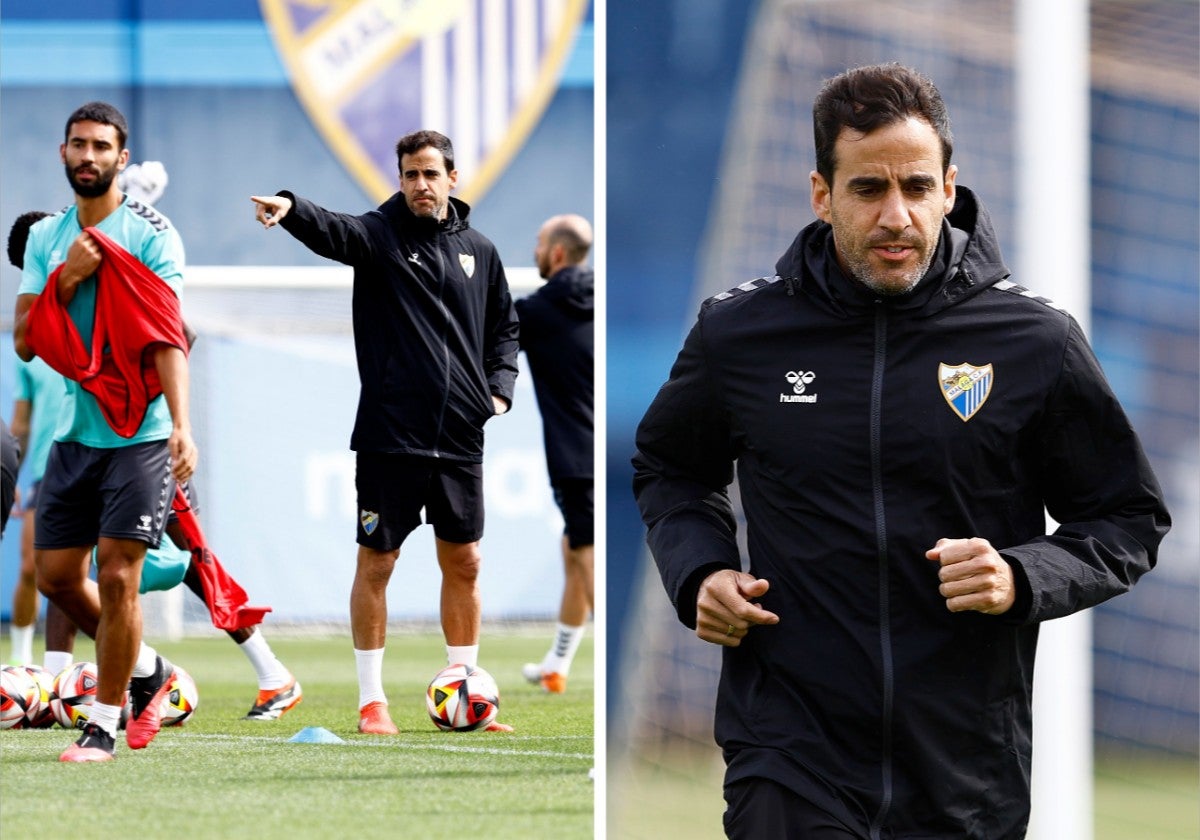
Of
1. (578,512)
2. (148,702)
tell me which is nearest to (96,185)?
(148,702)

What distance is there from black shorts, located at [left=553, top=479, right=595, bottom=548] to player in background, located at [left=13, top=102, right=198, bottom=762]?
2.90 metres

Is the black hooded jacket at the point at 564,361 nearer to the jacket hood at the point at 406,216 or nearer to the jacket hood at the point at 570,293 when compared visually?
the jacket hood at the point at 570,293

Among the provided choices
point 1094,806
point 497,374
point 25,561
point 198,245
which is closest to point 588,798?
point 1094,806

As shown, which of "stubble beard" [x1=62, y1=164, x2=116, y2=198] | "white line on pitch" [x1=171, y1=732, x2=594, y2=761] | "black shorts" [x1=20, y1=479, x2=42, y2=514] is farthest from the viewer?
"black shorts" [x1=20, y1=479, x2=42, y2=514]

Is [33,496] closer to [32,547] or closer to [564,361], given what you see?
[32,547]

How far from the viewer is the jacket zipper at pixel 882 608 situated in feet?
9.26

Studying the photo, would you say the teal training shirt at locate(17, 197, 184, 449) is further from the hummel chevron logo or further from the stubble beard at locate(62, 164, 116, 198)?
the hummel chevron logo

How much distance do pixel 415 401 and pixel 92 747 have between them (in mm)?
1835

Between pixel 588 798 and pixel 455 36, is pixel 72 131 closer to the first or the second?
pixel 588 798

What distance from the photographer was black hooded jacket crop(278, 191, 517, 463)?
23.4 feet

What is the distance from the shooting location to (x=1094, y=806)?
4164 millimetres

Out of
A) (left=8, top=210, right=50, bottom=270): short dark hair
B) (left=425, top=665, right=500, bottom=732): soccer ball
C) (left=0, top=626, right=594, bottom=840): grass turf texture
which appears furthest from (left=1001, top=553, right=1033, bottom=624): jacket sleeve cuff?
(left=8, top=210, right=50, bottom=270): short dark hair

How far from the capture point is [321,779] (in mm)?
5703

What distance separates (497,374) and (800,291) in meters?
4.56
